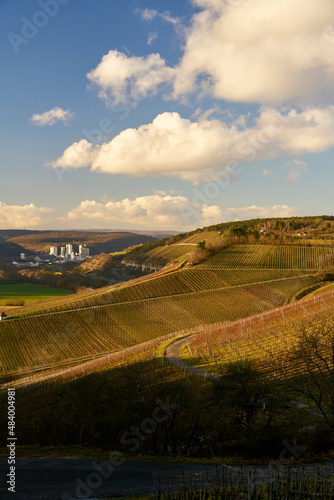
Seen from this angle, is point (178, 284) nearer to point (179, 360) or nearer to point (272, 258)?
point (272, 258)

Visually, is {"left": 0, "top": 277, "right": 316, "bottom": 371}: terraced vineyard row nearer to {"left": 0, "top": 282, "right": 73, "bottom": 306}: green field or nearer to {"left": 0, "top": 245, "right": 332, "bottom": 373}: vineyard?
{"left": 0, "top": 245, "right": 332, "bottom": 373}: vineyard

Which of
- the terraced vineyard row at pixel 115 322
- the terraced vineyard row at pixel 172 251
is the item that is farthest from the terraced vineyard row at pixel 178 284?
the terraced vineyard row at pixel 172 251

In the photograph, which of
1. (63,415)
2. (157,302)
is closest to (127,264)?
(157,302)

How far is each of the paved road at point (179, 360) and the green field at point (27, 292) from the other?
5725cm

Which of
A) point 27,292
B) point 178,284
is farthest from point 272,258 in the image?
point 27,292

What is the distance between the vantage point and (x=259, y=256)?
116125 millimetres

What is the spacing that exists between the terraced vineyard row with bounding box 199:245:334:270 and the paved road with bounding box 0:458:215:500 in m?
87.4

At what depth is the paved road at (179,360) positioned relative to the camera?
131 feet

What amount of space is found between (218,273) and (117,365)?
193 ft

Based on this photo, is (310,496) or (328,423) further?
(328,423)

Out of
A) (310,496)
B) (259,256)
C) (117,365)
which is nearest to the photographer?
(310,496)

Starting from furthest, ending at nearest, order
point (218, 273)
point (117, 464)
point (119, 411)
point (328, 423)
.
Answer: point (218, 273) → point (119, 411) → point (328, 423) → point (117, 464)

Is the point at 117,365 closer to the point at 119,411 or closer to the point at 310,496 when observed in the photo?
the point at 119,411

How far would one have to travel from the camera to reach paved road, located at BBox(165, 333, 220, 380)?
3991cm
